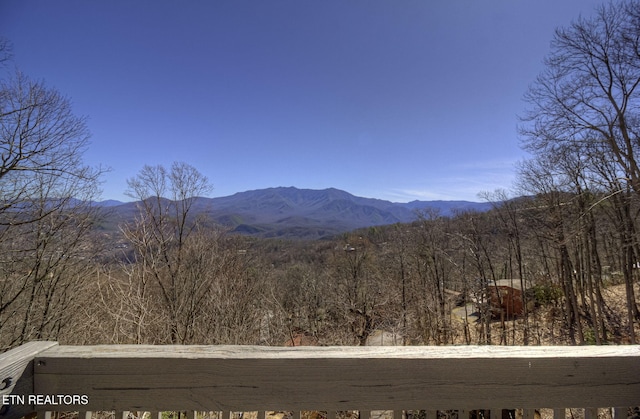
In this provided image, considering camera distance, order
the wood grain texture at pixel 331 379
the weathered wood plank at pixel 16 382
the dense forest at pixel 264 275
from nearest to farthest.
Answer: the weathered wood plank at pixel 16 382 < the wood grain texture at pixel 331 379 < the dense forest at pixel 264 275

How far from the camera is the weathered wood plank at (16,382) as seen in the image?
0.95 m

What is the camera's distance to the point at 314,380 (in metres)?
1.07

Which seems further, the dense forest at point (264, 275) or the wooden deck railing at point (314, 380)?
the dense forest at point (264, 275)

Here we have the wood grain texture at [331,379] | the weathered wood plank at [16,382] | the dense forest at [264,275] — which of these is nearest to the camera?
the weathered wood plank at [16,382]

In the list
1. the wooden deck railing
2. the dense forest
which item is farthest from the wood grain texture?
the dense forest

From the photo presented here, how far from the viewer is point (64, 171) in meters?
8.33

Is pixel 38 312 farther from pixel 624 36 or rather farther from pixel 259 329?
pixel 624 36

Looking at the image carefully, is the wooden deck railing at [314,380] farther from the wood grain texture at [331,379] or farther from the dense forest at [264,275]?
the dense forest at [264,275]

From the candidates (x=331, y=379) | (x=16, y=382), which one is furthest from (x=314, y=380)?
(x=16, y=382)

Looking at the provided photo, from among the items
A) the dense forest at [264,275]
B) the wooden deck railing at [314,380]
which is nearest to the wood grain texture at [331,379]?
the wooden deck railing at [314,380]

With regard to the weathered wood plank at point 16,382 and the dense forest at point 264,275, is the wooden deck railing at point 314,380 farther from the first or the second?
the dense forest at point 264,275

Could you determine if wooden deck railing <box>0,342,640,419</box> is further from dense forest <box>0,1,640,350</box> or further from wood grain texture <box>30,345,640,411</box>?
dense forest <box>0,1,640,350</box>

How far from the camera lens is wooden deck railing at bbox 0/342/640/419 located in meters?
1.05

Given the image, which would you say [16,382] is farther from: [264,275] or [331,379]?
[264,275]
